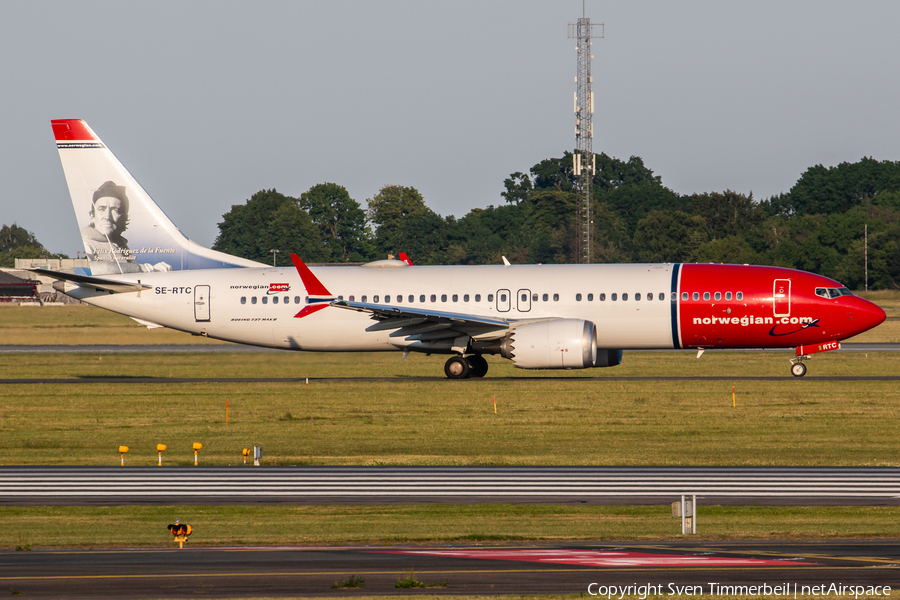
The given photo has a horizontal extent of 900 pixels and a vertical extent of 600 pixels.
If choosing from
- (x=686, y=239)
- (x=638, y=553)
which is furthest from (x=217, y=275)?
(x=686, y=239)

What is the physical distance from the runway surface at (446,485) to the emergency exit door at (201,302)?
743 inches

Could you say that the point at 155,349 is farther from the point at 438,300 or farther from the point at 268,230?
the point at 268,230

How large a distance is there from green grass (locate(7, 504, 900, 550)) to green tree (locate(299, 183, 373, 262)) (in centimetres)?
15206

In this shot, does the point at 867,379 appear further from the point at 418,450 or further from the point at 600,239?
the point at 600,239

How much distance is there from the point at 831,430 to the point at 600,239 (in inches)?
4715

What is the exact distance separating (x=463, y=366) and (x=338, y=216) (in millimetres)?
134028

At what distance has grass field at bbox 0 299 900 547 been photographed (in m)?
17.5

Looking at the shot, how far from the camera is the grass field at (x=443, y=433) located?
690 inches

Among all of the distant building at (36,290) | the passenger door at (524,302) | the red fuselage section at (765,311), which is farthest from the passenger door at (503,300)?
the distant building at (36,290)

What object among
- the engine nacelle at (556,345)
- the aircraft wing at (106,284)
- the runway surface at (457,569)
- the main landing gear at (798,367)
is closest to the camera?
the runway surface at (457,569)

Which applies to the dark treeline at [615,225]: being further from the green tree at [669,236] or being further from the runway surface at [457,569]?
the runway surface at [457,569]

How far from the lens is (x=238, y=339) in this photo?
143 ft

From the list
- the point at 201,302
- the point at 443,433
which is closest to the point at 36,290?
the point at 201,302

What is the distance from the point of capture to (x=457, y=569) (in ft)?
47.1
